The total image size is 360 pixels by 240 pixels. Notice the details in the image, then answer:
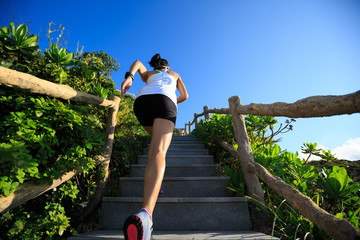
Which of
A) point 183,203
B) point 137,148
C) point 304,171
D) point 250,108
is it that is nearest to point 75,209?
point 183,203

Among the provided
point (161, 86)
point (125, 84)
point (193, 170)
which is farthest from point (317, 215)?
point (193, 170)

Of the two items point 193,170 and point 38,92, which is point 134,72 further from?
Result: point 193,170

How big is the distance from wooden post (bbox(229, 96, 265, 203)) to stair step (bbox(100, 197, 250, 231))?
158 mm

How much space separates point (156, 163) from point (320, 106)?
1.08 m

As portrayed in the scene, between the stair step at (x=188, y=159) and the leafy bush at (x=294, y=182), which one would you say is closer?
the leafy bush at (x=294, y=182)

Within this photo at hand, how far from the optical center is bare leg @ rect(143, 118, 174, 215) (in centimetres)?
118

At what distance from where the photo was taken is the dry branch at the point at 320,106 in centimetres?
77

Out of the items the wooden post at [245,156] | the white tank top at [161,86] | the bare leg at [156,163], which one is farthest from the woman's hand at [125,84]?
the wooden post at [245,156]

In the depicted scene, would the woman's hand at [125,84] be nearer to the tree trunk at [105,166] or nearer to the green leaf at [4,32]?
the tree trunk at [105,166]

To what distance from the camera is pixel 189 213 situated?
6.03ft

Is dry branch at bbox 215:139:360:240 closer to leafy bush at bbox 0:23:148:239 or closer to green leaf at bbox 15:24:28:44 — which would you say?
leafy bush at bbox 0:23:148:239

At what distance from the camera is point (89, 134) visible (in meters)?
1.56

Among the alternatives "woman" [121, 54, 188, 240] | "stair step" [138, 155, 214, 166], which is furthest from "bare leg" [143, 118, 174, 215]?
"stair step" [138, 155, 214, 166]

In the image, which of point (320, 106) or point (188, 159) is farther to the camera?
point (188, 159)
